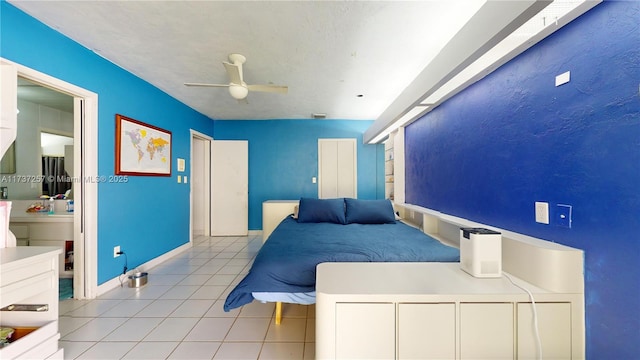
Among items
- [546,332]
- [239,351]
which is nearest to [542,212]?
[546,332]

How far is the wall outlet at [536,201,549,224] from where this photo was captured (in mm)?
1366

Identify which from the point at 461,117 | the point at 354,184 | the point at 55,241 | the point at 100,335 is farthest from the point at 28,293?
the point at 354,184

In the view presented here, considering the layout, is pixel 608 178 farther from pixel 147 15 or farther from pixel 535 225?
pixel 147 15

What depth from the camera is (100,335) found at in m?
1.86

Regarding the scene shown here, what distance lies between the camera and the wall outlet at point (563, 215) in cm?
124

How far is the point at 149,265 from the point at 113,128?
1.77 meters

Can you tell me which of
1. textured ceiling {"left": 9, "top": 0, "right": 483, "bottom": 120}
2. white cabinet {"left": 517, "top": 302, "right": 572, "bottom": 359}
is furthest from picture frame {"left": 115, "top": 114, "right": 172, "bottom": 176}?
white cabinet {"left": 517, "top": 302, "right": 572, "bottom": 359}

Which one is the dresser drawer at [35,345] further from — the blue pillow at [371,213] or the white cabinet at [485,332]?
the blue pillow at [371,213]

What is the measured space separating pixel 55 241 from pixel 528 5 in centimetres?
458

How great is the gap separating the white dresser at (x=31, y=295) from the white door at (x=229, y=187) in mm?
3477

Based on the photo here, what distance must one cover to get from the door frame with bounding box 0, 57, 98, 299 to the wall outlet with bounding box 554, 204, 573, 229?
372 cm

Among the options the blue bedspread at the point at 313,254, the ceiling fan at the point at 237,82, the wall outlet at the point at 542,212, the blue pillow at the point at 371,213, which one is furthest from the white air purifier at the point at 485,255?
the ceiling fan at the point at 237,82

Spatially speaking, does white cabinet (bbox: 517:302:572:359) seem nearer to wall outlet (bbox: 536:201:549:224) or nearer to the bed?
wall outlet (bbox: 536:201:549:224)

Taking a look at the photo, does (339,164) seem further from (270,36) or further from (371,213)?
(270,36)
